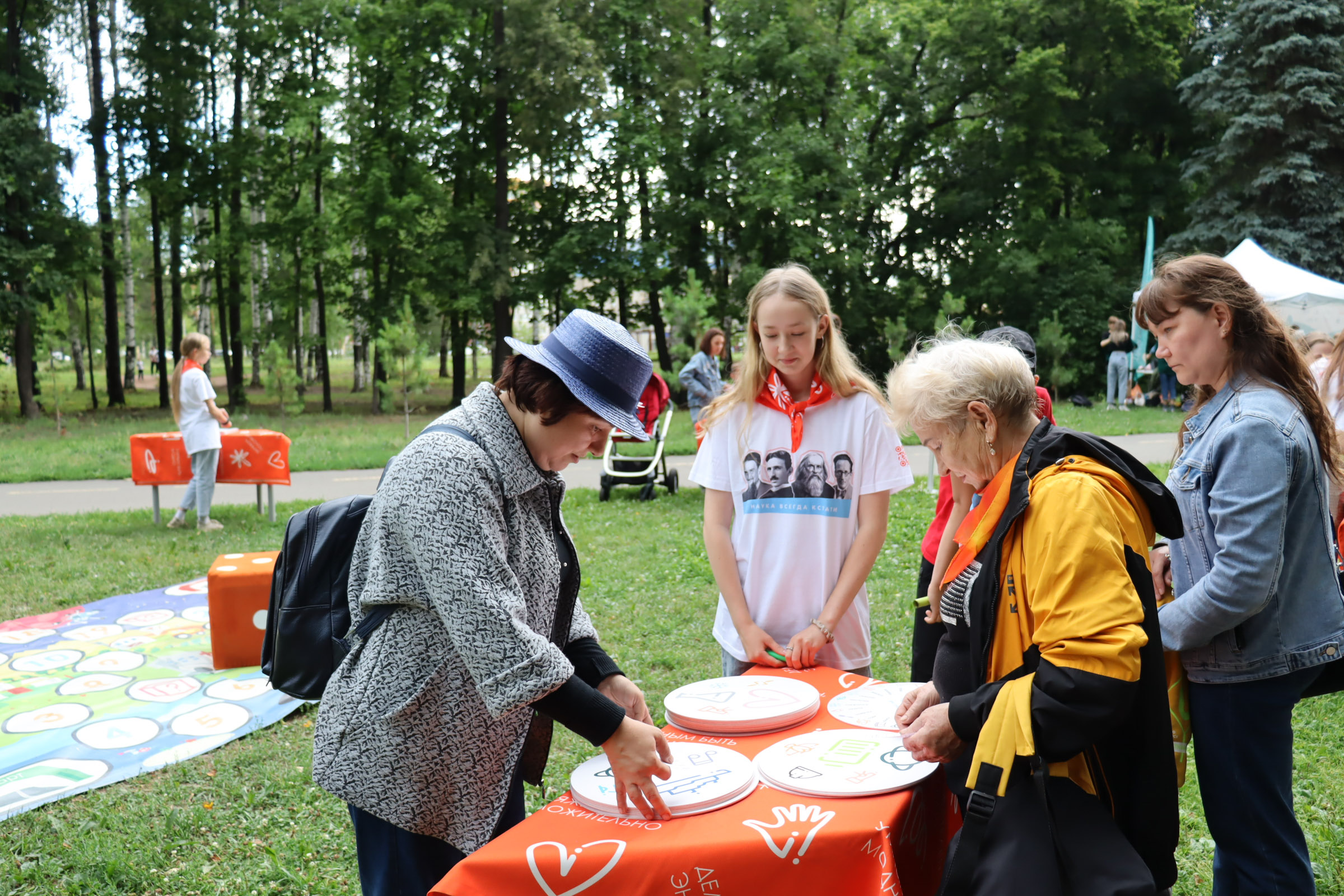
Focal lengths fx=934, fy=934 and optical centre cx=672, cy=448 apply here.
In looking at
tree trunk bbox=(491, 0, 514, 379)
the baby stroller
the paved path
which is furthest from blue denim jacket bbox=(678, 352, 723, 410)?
tree trunk bbox=(491, 0, 514, 379)

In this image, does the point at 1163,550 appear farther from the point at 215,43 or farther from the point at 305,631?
the point at 215,43

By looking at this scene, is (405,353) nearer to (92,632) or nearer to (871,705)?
(92,632)

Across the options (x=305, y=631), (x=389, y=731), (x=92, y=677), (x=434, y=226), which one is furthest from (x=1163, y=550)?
(x=434, y=226)

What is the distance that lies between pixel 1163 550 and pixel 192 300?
28.6 m

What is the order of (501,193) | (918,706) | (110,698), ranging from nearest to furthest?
(918,706), (110,698), (501,193)

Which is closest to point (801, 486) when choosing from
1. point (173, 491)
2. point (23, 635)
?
point (23, 635)

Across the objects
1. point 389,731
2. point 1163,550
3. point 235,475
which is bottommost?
point 235,475

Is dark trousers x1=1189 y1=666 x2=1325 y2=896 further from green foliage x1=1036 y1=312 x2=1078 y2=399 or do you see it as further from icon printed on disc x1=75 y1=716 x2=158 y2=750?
green foliage x1=1036 y1=312 x2=1078 y2=399

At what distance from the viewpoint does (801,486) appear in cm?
287

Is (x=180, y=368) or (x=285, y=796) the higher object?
(x=180, y=368)

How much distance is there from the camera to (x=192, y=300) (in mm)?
26453

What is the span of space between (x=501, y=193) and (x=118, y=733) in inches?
835

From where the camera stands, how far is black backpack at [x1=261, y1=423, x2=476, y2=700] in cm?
215

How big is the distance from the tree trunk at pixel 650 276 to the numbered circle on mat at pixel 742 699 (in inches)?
899
